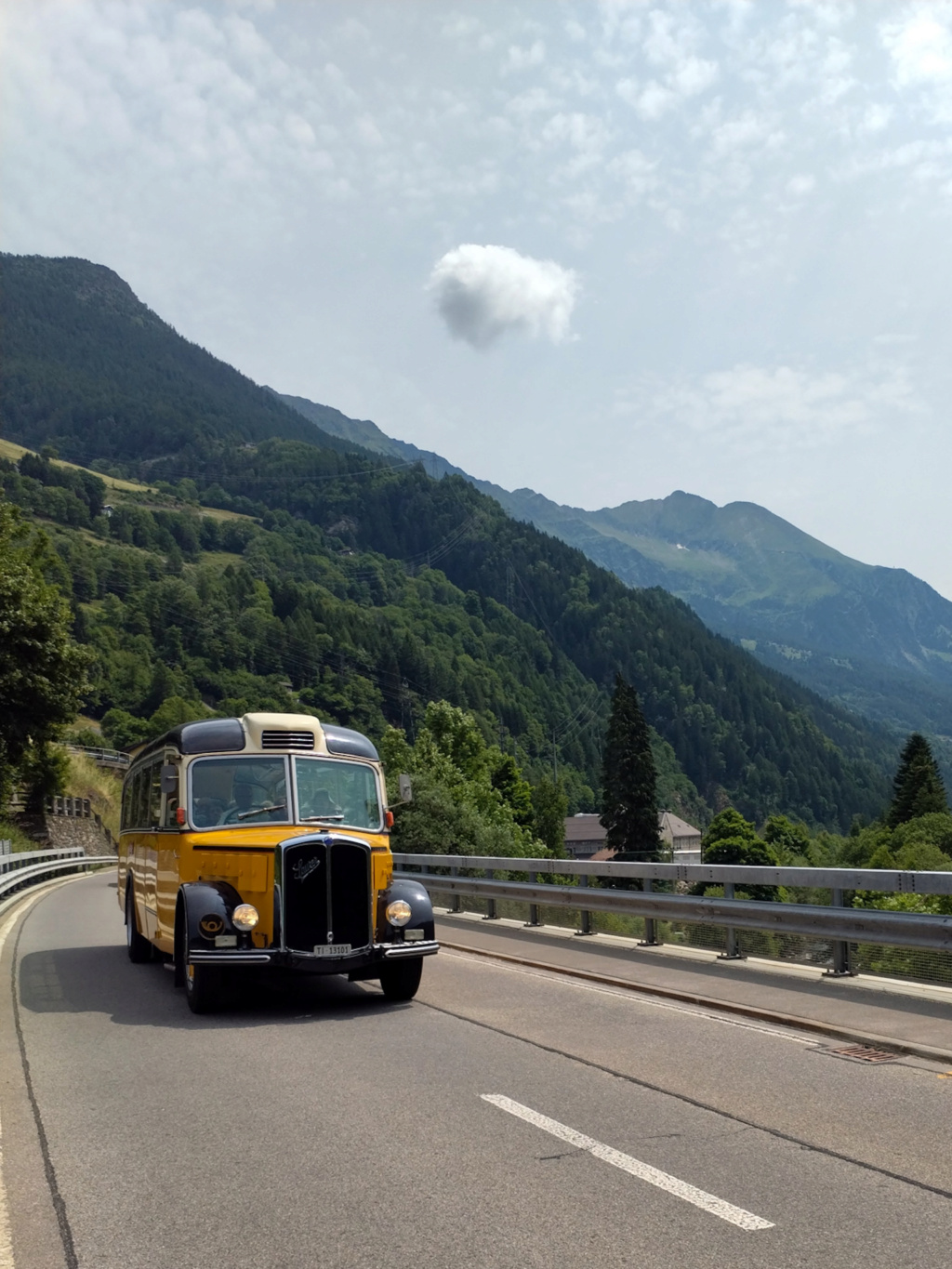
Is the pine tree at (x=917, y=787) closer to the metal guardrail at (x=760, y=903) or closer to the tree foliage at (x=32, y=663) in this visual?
the tree foliage at (x=32, y=663)

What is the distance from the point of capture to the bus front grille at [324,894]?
10.2m

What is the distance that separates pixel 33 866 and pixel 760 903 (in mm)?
30950

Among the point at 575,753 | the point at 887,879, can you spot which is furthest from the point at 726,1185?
the point at 575,753

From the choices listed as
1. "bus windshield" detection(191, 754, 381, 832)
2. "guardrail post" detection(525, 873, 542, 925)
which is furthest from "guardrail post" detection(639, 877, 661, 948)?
"bus windshield" detection(191, 754, 381, 832)

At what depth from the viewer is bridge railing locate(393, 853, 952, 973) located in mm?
10016

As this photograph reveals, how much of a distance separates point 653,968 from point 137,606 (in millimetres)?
168949

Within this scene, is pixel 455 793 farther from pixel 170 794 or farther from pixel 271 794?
pixel 271 794

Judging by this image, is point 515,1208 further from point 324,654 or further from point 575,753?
point 575,753

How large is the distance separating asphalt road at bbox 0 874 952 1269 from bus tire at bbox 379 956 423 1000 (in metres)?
0.52

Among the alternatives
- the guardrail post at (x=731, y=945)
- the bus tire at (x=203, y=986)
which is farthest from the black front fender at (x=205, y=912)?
the guardrail post at (x=731, y=945)

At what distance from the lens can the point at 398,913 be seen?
10711mm

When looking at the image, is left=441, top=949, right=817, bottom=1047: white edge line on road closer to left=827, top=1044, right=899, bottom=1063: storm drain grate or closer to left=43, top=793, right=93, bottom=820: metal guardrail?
left=827, top=1044, right=899, bottom=1063: storm drain grate

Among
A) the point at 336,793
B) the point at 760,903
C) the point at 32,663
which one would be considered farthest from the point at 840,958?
the point at 32,663

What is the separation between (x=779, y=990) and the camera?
35.3 feet
